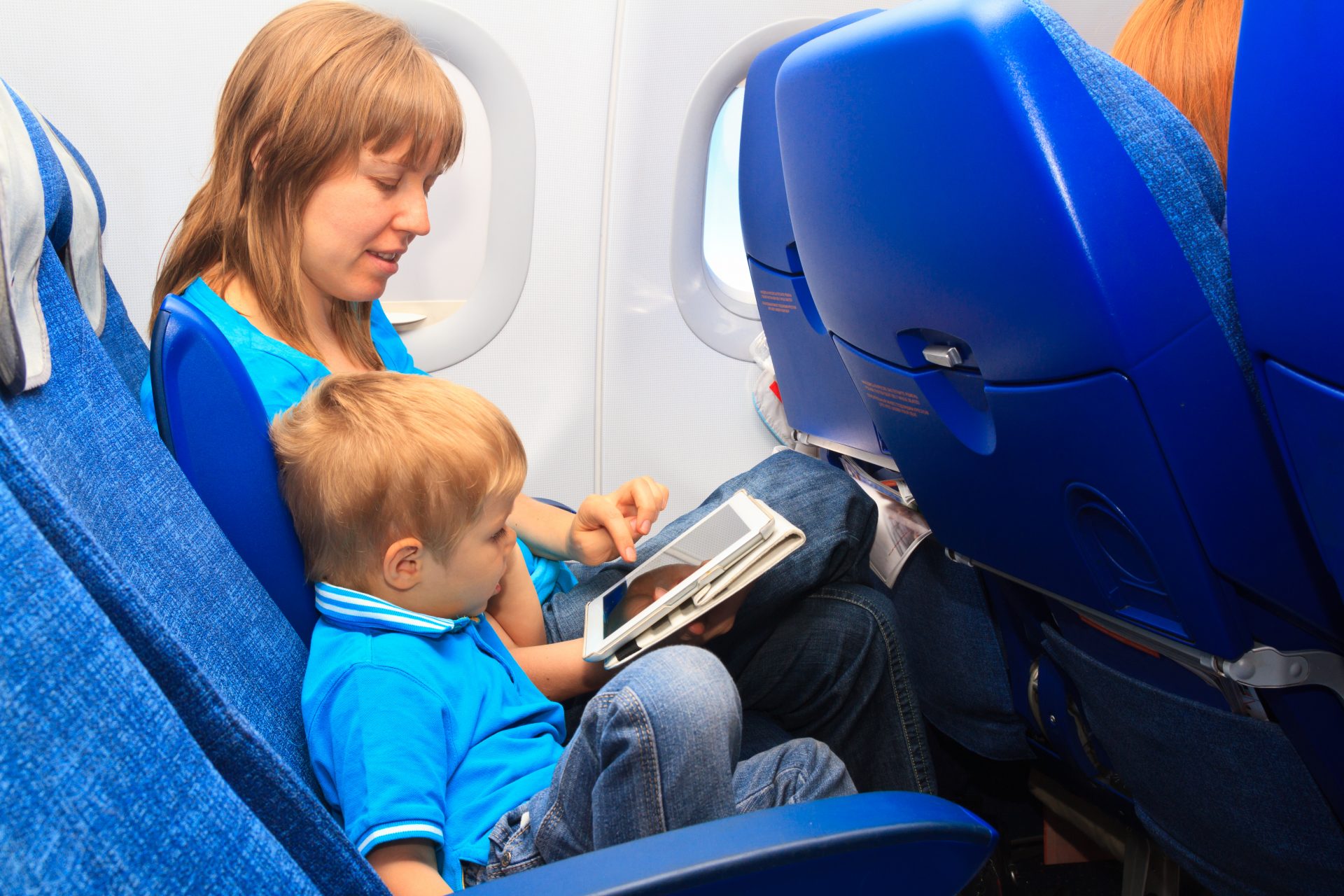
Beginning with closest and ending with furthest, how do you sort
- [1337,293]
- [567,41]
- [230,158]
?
1. [1337,293]
2. [230,158]
3. [567,41]

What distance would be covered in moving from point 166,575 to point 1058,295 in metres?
0.67

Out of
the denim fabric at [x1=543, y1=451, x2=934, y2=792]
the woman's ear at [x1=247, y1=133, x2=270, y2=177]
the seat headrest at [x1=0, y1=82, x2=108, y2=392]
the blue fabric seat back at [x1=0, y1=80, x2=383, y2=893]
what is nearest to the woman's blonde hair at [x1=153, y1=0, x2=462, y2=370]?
the woman's ear at [x1=247, y1=133, x2=270, y2=177]

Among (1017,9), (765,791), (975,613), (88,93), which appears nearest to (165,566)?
(765,791)

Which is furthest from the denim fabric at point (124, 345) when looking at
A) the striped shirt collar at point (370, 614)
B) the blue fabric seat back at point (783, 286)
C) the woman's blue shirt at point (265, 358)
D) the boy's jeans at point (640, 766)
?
the blue fabric seat back at point (783, 286)

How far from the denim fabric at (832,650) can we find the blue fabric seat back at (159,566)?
1.62ft

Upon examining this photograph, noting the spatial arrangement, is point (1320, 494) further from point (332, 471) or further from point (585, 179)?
point (585, 179)

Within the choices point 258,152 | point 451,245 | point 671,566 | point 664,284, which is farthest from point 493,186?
point 671,566

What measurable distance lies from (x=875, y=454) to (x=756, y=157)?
0.48 meters

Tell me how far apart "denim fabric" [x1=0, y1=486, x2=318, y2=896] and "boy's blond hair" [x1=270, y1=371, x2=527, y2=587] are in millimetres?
585

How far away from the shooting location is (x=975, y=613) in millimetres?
1252

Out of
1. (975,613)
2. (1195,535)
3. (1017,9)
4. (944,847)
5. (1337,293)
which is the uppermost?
(1017,9)

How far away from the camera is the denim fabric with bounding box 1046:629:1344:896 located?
0.86 metres

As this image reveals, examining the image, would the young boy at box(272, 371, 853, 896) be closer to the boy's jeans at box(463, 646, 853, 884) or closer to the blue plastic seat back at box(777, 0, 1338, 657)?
the boy's jeans at box(463, 646, 853, 884)

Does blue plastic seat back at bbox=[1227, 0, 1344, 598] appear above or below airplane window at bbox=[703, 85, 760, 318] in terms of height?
above
